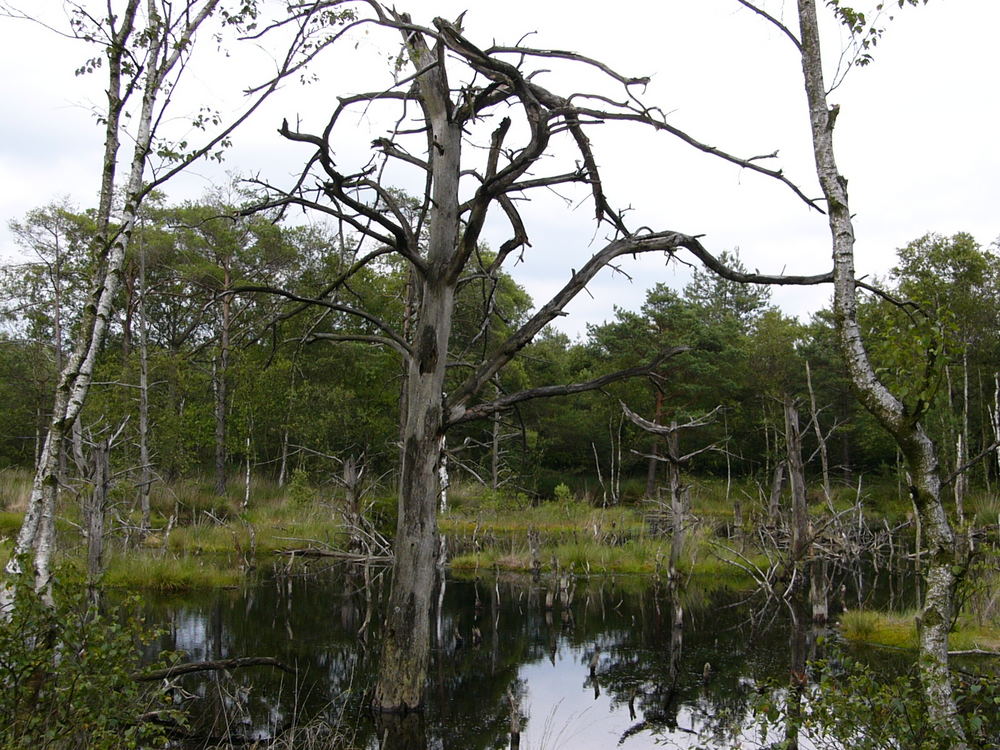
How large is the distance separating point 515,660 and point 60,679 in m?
8.37

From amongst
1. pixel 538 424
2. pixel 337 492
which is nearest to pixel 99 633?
pixel 337 492

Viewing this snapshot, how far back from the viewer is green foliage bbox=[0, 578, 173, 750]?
14.6ft

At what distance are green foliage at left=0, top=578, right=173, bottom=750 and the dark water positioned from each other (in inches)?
39.6

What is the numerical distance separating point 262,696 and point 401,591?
10.2 ft

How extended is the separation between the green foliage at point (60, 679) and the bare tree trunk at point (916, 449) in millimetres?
4480

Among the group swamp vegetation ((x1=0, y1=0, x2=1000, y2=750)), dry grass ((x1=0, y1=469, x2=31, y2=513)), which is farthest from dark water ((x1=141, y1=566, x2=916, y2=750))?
dry grass ((x1=0, y1=469, x2=31, y2=513))

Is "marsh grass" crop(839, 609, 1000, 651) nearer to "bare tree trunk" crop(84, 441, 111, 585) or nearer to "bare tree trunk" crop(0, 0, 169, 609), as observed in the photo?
"bare tree trunk" crop(0, 0, 169, 609)

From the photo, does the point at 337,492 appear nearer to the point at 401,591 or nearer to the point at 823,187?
the point at 401,591

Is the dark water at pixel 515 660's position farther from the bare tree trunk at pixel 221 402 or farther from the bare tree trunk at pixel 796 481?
the bare tree trunk at pixel 221 402

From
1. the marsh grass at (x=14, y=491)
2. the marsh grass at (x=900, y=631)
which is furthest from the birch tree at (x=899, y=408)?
the marsh grass at (x=14, y=491)

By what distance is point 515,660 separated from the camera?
39.8ft

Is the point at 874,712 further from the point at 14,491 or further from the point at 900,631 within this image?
the point at 14,491

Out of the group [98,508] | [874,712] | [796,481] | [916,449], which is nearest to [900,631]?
[796,481]

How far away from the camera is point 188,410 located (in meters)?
28.9
